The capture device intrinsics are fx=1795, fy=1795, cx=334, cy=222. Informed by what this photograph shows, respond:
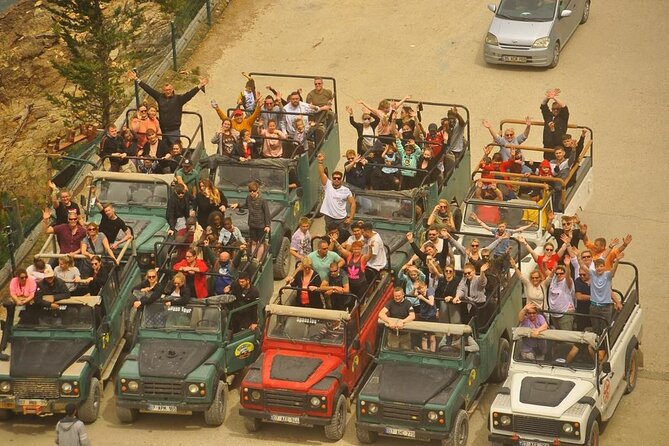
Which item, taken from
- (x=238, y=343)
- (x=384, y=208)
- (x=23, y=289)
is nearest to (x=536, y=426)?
(x=238, y=343)

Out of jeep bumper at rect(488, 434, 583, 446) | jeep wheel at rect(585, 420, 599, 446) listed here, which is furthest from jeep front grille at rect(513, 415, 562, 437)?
jeep wheel at rect(585, 420, 599, 446)

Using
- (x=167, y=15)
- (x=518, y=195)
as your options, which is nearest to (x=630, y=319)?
(x=518, y=195)

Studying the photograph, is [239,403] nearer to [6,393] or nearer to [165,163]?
[6,393]

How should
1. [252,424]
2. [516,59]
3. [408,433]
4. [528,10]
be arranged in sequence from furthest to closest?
1. [528,10]
2. [516,59]
3. [252,424]
4. [408,433]

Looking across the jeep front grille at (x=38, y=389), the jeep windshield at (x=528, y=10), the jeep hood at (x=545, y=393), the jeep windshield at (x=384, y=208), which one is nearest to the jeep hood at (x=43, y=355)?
the jeep front grille at (x=38, y=389)

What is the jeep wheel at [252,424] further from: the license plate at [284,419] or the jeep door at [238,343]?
the jeep door at [238,343]

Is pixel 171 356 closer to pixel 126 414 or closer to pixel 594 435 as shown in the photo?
pixel 126 414
